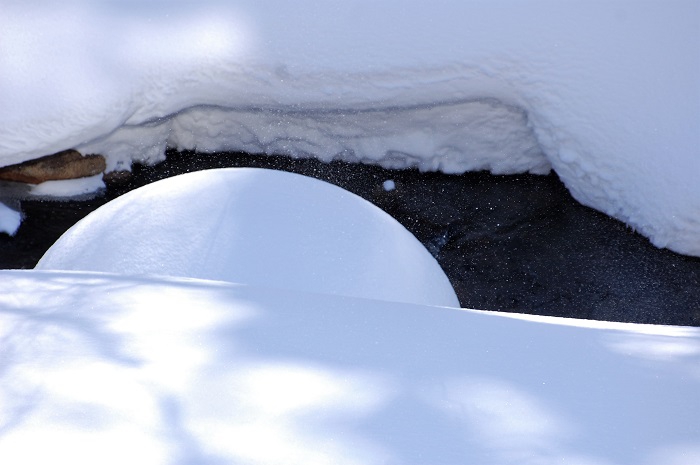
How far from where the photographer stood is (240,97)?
317cm

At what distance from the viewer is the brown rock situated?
3162 mm

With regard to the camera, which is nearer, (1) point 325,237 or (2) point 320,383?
(2) point 320,383

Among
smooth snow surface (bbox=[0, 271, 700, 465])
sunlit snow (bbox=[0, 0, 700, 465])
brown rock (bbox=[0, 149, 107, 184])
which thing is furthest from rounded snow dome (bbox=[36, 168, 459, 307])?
brown rock (bbox=[0, 149, 107, 184])

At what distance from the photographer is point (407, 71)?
3.02 metres

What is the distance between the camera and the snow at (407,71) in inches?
115

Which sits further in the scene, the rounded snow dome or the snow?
the snow

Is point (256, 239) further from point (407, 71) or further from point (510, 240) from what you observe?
point (510, 240)

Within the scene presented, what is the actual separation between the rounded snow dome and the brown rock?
4.16 feet

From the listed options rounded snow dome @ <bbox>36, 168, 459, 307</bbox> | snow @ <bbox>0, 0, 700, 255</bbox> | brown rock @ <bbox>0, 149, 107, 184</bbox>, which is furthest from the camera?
brown rock @ <bbox>0, 149, 107, 184</bbox>

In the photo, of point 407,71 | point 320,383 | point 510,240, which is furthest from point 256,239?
point 510,240

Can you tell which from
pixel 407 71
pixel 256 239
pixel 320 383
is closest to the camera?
pixel 320 383

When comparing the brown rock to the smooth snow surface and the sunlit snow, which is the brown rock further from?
the smooth snow surface

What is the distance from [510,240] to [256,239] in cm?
171

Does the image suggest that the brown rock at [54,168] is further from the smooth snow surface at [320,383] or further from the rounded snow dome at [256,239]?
the smooth snow surface at [320,383]
